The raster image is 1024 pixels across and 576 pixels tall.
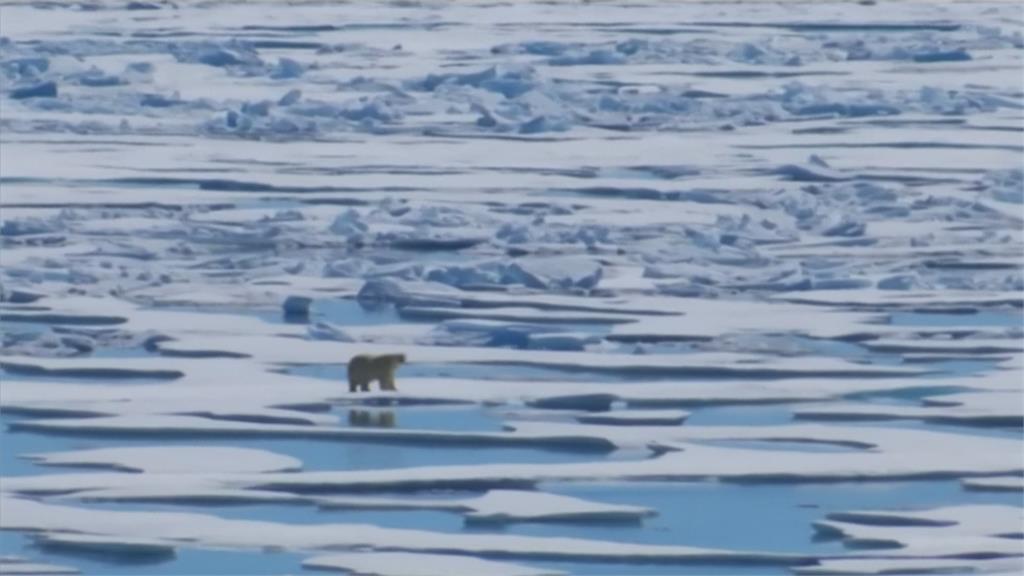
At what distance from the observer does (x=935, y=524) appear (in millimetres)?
3422

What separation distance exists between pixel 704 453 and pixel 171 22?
13.6m

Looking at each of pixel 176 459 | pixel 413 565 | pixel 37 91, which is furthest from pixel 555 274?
pixel 37 91

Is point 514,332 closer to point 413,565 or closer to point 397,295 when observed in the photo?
point 397,295

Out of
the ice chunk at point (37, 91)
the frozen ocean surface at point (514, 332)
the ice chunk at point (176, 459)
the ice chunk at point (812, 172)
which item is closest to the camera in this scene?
the frozen ocean surface at point (514, 332)

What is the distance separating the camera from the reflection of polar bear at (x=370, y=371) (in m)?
4.36

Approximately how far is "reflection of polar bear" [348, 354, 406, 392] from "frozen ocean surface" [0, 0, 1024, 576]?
0.20 feet

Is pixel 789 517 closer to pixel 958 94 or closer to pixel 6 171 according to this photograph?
pixel 6 171

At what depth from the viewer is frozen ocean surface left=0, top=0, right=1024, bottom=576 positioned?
11.2 feet

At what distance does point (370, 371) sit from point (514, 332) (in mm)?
585

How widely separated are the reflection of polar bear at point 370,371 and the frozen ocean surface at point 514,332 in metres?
0.06

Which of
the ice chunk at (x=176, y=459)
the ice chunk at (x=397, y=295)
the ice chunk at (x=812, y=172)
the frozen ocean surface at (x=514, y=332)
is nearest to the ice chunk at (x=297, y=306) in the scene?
the frozen ocean surface at (x=514, y=332)

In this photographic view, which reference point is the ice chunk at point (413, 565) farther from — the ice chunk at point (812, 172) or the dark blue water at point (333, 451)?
the ice chunk at point (812, 172)

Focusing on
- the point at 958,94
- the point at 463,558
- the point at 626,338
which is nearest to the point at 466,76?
the point at 958,94

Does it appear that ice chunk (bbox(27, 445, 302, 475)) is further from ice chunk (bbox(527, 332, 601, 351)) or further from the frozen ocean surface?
ice chunk (bbox(527, 332, 601, 351))
